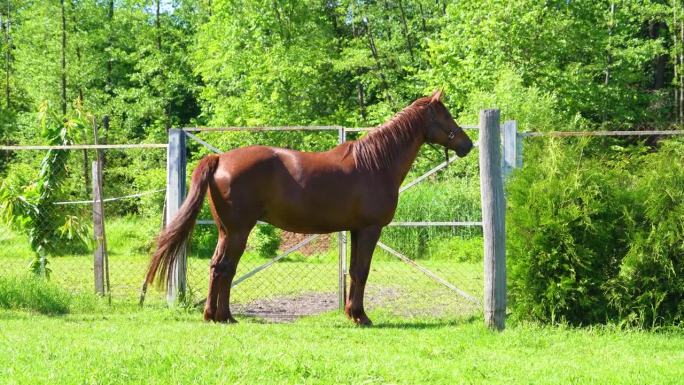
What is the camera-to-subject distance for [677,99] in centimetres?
2509

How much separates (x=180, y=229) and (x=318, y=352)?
2.25 meters

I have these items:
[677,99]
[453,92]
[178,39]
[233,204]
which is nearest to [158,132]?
[178,39]

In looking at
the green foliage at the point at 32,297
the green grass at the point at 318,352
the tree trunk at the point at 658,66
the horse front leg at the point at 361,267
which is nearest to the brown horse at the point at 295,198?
the horse front leg at the point at 361,267

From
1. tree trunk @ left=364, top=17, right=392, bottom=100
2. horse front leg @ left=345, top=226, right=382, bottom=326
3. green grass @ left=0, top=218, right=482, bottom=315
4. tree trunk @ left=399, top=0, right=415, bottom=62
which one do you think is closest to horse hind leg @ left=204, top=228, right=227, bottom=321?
green grass @ left=0, top=218, right=482, bottom=315

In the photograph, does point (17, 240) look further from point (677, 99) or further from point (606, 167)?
point (677, 99)

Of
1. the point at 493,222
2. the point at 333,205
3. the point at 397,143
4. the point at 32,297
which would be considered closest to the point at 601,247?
the point at 493,222

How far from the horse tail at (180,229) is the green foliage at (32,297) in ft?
4.64

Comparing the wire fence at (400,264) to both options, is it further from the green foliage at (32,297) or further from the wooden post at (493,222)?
the green foliage at (32,297)

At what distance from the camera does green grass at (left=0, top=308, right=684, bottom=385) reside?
4668mm

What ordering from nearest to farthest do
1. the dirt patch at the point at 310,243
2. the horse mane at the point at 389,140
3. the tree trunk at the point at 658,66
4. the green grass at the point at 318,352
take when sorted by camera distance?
the green grass at the point at 318,352
the horse mane at the point at 389,140
the dirt patch at the point at 310,243
the tree trunk at the point at 658,66

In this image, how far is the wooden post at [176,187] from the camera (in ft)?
27.2

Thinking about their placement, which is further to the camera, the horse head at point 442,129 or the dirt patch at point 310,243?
the dirt patch at point 310,243

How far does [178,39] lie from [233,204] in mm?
24839

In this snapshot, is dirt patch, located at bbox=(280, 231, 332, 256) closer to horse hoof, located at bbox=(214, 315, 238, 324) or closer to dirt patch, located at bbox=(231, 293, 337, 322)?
dirt patch, located at bbox=(231, 293, 337, 322)
